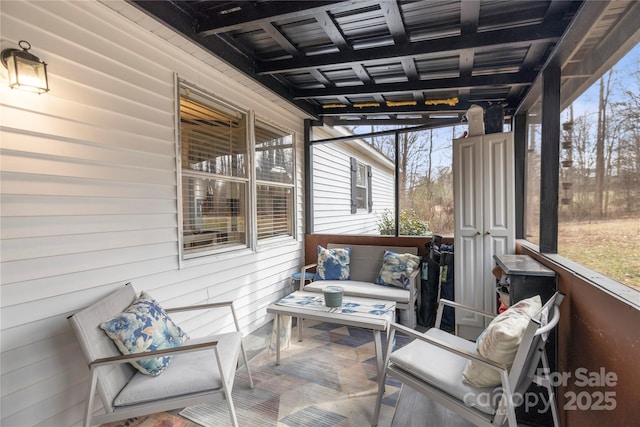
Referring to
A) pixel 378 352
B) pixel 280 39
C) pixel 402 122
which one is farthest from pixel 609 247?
pixel 402 122

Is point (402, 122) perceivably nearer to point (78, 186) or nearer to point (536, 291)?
point (536, 291)

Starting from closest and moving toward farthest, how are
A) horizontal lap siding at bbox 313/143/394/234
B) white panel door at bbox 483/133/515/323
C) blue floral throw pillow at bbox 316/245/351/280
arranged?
white panel door at bbox 483/133/515/323, blue floral throw pillow at bbox 316/245/351/280, horizontal lap siding at bbox 313/143/394/234

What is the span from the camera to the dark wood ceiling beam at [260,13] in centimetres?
200

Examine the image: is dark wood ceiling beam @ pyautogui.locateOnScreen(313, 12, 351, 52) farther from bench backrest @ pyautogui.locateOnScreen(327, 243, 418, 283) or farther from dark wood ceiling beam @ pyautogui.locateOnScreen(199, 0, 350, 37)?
bench backrest @ pyautogui.locateOnScreen(327, 243, 418, 283)

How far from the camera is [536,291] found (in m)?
2.00

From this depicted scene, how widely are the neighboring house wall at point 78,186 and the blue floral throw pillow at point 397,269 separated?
209cm

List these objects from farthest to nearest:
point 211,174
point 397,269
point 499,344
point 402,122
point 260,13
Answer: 1. point 402,122
2. point 397,269
3. point 211,174
4. point 260,13
5. point 499,344

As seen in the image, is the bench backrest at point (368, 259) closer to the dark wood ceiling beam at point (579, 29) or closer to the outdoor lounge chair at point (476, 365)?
the outdoor lounge chair at point (476, 365)

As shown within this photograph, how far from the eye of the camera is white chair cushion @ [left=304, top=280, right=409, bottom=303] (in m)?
3.17

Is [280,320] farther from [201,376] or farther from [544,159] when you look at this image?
→ [544,159]

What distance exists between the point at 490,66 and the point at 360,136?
1.75 m

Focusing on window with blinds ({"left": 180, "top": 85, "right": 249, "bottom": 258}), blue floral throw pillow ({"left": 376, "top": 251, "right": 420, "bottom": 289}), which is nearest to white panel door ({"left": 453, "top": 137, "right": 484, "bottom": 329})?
blue floral throw pillow ({"left": 376, "top": 251, "right": 420, "bottom": 289})

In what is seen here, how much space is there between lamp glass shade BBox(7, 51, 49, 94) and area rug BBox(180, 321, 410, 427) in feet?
7.17

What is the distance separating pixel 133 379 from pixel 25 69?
5.85 ft
